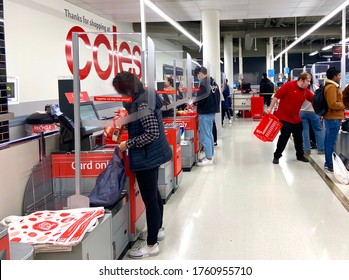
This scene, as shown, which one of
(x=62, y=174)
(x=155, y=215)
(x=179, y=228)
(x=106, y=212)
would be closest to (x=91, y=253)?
(x=106, y=212)

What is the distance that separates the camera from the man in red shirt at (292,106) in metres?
6.59

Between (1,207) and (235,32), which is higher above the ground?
(235,32)

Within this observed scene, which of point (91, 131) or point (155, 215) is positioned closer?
point (155, 215)

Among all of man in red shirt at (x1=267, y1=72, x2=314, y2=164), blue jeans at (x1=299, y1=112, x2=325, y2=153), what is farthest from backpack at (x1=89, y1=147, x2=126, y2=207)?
blue jeans at (x1=299, y1=112, x2=325, y2=153)

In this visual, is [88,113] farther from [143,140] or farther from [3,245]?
[3,245]

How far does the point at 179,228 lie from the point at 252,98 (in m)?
10.8

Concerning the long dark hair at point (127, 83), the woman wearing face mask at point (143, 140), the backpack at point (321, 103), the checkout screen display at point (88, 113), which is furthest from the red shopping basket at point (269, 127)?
the long dark hair at point (127, 83)

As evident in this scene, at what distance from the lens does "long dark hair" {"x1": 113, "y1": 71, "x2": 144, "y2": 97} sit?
3.02m

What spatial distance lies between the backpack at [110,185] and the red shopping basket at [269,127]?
4.31 metres

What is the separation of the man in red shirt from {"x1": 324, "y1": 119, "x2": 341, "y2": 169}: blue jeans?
976mm

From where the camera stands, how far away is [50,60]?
812cm

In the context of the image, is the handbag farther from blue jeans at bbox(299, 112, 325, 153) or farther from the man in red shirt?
blue jeans at bbox(299, 112, 325, 153)

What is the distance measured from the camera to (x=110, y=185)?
2984mm

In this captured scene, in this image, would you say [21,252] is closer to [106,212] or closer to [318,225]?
[106,212]
